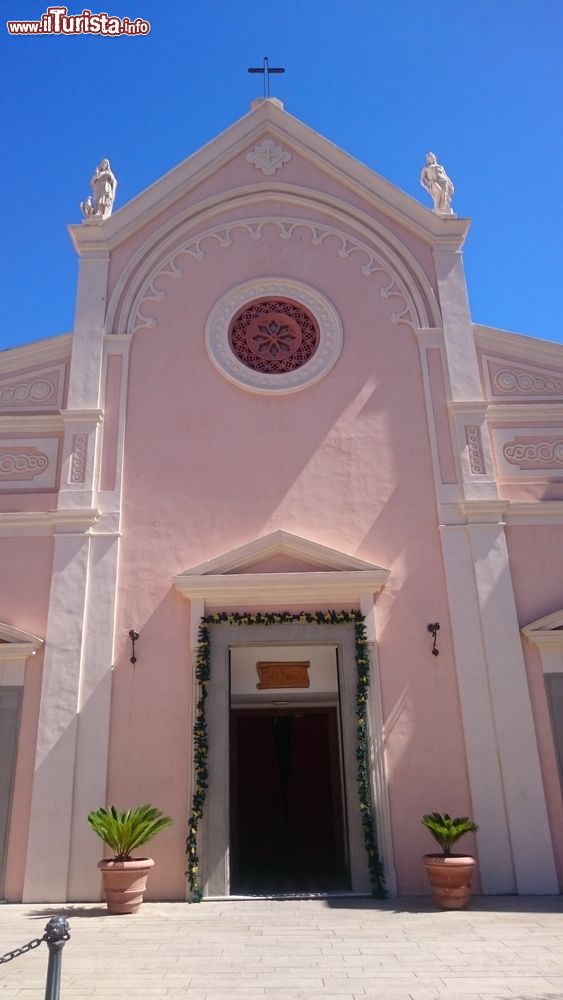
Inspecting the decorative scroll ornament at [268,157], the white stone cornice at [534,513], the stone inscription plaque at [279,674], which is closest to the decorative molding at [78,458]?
the stone inscription plaque at [279,674]

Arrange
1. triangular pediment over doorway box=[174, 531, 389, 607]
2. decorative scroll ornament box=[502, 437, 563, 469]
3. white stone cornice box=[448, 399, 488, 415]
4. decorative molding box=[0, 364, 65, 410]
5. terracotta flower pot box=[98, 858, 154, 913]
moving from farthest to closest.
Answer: decorative molding box=[0, 364, 65, 410] → white stone cornice box=[448, 399, 488, 415] → decorative scroll ornament box=[502, 437, 563, 469] → triangular pediment over doorway box=[174, 531, 389, 607] → terracotta flower pot box=[98, 858, 154, 913]

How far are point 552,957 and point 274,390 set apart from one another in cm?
782

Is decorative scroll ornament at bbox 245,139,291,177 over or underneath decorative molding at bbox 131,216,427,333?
over

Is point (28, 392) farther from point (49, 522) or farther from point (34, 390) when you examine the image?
point (49, 522)

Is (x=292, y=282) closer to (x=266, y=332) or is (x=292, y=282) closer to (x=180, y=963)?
(x=266, y=332)

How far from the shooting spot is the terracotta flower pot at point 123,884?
809 centimetres

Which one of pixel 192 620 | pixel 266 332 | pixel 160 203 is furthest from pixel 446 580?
pixel 160 203

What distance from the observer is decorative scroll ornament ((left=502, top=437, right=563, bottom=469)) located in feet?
36.0

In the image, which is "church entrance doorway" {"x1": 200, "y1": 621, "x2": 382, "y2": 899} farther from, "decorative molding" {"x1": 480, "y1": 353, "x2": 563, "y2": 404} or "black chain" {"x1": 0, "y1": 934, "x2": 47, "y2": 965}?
"black chain" {"x1": 0, "y1": 934, "x2": 47, "y2": 965}

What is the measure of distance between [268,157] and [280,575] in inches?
292

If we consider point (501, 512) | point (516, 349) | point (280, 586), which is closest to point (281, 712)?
point (280, 586)

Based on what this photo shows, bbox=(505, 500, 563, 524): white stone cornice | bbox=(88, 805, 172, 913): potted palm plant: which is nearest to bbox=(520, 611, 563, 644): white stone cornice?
bbox=(505, 500, 563, 524): white stone cornice

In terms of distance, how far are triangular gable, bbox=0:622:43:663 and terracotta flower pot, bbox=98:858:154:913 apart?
2.84 meters

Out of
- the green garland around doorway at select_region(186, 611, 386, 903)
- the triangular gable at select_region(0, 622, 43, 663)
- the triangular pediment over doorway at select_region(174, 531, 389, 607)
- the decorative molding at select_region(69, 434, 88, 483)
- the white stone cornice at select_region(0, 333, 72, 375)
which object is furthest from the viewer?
the white stone cornice at select_region(0, 333, 72, 375)
